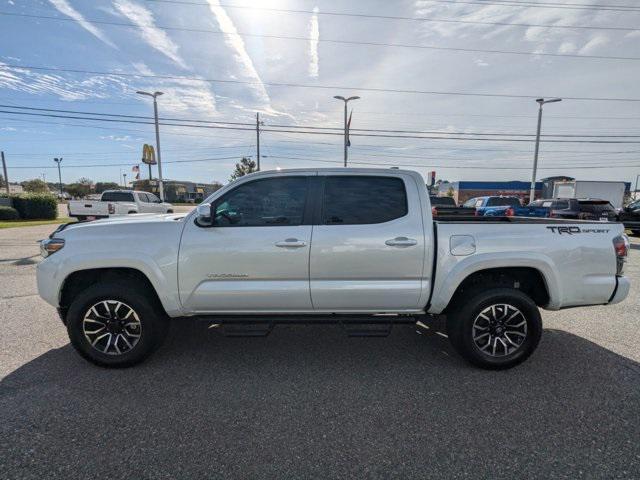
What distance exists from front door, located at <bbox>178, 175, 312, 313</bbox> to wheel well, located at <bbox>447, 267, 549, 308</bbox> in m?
1.63

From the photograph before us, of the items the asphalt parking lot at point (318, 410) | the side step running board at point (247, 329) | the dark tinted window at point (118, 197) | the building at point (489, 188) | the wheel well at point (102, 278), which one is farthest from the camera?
the building at point (489, 188)

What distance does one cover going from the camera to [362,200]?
11.7ft

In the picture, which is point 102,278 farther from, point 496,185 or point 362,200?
point 496,185

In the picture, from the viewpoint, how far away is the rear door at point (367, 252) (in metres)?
3.39

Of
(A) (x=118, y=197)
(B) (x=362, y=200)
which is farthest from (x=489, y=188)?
(B) (x=362, y=200)

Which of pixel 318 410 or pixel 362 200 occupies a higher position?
pixel 362 200

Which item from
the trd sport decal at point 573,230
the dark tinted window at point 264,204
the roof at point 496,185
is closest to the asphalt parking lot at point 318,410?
the trd sport decal at point 573,230

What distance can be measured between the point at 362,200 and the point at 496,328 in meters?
1.80

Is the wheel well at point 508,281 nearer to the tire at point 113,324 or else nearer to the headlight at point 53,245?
the tire at point 113,324

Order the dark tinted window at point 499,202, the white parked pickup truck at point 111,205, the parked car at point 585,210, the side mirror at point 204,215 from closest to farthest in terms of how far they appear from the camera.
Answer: the side mirror at point 204,215 < the parked car at point 585,210 < the white parked pickup truck at point 111,205 < the dark tinted window at point 499,202

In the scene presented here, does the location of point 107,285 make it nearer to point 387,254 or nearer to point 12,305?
point 387,254

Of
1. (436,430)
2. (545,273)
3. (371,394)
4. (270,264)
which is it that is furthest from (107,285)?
(545,273)

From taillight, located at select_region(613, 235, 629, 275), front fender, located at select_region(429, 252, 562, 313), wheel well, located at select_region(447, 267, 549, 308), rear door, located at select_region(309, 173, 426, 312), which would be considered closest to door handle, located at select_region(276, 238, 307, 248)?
rear door, located at select_region(309, 173, 426, 312)

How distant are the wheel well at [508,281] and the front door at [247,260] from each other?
5.36 ft
